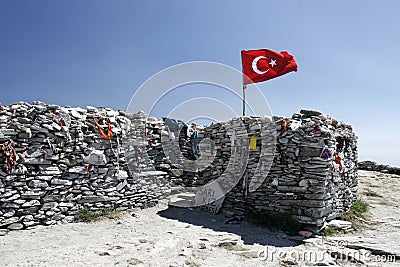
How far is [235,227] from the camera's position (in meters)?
7.46

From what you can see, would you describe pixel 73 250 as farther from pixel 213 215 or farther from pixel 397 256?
pixel 397 256

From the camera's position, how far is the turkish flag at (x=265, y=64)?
29.7 ft

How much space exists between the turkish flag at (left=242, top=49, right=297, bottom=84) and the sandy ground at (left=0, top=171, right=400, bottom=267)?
16.4ft

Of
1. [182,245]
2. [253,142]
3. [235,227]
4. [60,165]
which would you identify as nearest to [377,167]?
[253,142]

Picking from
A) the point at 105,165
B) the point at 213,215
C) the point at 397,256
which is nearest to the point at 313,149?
the point at 397,256

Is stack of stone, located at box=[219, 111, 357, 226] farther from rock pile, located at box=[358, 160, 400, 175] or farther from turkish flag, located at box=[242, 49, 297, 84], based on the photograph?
rock pile, located at box=[358, 160, 400, 175]

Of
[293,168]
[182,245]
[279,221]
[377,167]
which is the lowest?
[182,245]

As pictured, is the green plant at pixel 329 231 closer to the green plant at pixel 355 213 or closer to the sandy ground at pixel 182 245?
the sandy ground at pixel 182 245

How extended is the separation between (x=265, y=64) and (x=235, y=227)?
220 inches

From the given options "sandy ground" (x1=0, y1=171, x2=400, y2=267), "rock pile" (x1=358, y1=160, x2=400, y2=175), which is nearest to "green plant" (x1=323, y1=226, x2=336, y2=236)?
"sandy ground" (x1=0, y1=171, x2=400, y2=267)

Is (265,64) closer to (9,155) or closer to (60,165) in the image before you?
(60,165)

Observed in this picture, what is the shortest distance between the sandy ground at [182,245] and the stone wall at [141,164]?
67cm

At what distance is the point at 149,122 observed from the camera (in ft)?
31.2


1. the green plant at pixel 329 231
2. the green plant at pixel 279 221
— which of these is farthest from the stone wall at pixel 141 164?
the green plant at pixel 329 231
